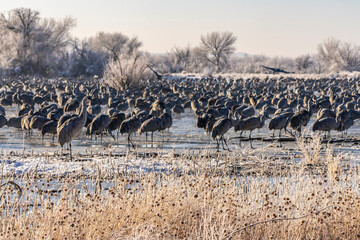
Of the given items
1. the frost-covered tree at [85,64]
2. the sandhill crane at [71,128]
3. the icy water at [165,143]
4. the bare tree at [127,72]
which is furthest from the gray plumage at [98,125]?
the frost-covered tree at [85,64]

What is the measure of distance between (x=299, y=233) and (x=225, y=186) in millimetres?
1615

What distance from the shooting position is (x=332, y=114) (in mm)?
21938

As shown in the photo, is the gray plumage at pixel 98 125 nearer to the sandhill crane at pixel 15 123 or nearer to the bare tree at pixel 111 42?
the sandhill crane at pixel 15 123

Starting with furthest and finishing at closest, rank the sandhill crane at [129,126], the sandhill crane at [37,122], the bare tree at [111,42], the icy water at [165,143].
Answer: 1. the bare tree at [111,42]
2. the sandhill crane at [37,122]
3. the sandhill crane at [129,126]
4. the icy water at [165,143]

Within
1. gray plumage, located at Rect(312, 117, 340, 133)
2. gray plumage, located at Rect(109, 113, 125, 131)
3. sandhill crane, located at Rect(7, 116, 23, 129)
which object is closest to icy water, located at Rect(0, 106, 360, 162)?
sandhill crane, located at Rect(7, 116, 23, 129)

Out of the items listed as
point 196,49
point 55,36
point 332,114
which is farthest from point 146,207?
point 196,49

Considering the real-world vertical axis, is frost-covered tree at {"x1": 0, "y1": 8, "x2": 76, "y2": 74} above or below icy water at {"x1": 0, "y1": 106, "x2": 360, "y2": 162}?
above

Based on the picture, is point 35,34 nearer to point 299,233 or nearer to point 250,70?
point 250,70

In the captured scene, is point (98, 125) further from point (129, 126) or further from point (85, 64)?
point (85, 64)

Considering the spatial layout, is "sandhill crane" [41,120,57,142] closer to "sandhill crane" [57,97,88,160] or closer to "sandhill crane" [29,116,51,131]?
"sandhill crane" [29,116,51,131]

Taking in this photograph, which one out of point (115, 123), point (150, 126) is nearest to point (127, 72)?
point (115, 123)

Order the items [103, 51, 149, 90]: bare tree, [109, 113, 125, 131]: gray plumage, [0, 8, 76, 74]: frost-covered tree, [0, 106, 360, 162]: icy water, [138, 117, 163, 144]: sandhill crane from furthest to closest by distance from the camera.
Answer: [0, 8, 76, 74]: frost-covered tree, [103, 51, 149, 90]: bare tree, [109, 113, 125, 131]: gray plumage, [138, 117, 163, 144]: sandhill crane, [0, 106, 360, 162]: icy water

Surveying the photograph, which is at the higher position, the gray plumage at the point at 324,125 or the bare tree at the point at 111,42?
the bare tree at the point at 111,42

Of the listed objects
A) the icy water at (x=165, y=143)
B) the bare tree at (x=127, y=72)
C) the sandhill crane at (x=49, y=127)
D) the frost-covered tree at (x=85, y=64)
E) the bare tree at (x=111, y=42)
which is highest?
the bare tree at (x=111, y=42)
